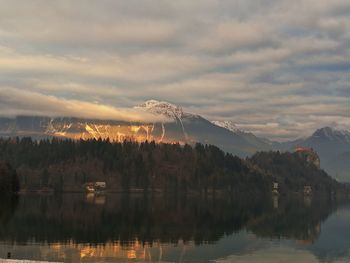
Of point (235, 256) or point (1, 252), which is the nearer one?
point (1, 252)

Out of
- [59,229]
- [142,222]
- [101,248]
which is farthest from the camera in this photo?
[142,222]

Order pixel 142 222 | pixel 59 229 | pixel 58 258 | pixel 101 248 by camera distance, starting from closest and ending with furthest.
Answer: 1. pixel 58 258
2. pixel 101 248
3. pixel 59 229
4. pixel 142 222

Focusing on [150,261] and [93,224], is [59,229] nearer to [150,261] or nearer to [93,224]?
[93,224]

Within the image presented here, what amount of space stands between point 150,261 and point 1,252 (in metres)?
25.0

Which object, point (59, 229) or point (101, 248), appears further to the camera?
point (59, 229)

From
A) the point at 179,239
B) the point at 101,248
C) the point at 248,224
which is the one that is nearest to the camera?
the point at 101,248

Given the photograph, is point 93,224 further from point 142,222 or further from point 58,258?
point 58,258

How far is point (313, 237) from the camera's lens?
490 feet

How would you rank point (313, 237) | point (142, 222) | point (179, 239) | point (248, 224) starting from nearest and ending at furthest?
1. point (179, 239)
2. point (313, 237)
3. point (142, 222)
4. point (248, 224)

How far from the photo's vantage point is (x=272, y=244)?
12762 centimetres

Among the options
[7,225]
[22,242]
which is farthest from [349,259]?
[7,225]

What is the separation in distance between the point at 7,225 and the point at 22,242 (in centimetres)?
3001

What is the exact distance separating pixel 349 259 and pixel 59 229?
67.2 meters

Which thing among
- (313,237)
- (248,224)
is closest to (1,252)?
(313,237)
